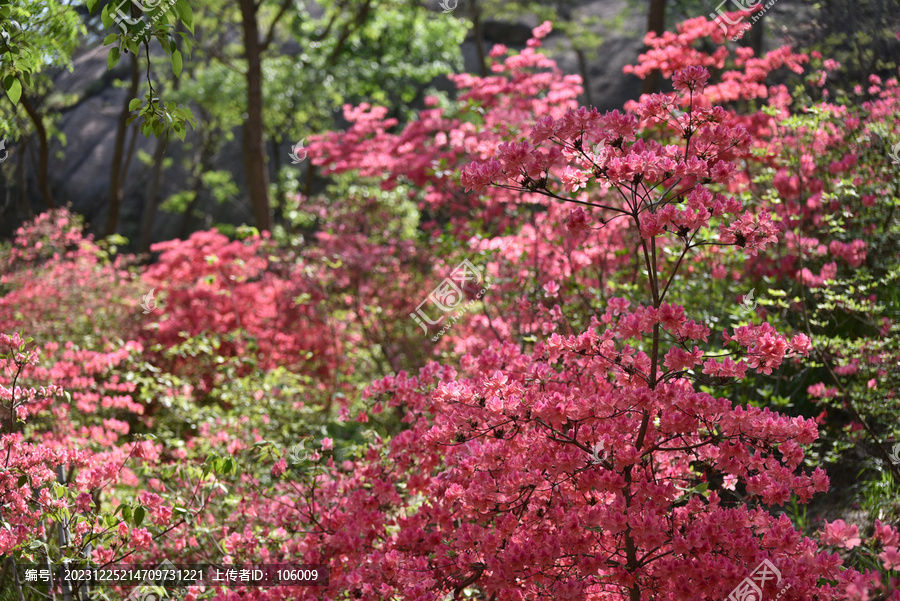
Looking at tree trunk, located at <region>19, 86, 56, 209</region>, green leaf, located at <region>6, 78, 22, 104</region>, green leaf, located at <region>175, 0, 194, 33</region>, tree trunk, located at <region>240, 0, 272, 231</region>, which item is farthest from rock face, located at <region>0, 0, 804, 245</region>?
green leaf, located at <region>175, 0, 194, 33</region>

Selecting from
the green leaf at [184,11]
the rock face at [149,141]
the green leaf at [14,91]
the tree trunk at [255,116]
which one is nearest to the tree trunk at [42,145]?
the tree trunk at [255,116]

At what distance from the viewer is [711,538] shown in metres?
2.18

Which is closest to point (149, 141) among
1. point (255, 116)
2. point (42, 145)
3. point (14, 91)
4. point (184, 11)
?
point (42, 145)

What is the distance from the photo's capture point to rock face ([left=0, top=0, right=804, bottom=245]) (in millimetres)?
15938

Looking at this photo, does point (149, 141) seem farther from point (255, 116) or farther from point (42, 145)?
point (255, 116)

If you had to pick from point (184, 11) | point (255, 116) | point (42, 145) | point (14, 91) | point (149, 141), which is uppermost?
point (149, 141)

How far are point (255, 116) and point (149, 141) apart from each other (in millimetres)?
9740

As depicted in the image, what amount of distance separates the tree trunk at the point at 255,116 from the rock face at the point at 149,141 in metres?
6.54

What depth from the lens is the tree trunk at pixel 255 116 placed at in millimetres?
8867

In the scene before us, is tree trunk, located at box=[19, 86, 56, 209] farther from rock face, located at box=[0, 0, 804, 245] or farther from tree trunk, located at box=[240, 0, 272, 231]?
rock face, located at box=[0, 0, 804, 245]

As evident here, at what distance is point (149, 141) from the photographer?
17.2 m

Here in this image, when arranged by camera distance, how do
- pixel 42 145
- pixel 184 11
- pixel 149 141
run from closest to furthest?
pixel 184 11 < pixel 42 145 < pixel 149 141

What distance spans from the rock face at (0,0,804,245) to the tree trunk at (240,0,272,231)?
6536mm

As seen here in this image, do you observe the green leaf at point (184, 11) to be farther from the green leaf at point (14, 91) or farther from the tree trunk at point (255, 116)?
the tree trunk at point (255, 116)
